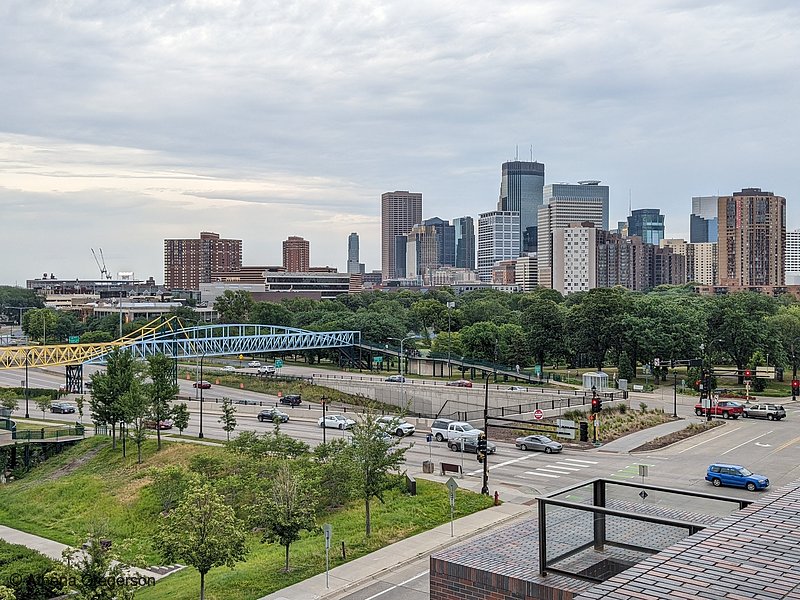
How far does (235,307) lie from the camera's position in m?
161

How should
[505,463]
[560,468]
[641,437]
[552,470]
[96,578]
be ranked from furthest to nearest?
[641,437] → [505,463] → [560,468] → [552,470] → [96,578]

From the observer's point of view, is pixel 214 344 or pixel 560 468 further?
pixel 214 344

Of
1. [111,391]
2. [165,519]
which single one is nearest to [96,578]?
[165,519]

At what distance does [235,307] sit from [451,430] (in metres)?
112

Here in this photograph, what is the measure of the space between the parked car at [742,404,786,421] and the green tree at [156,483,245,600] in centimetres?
5041

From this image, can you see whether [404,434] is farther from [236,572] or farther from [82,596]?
[82,596]

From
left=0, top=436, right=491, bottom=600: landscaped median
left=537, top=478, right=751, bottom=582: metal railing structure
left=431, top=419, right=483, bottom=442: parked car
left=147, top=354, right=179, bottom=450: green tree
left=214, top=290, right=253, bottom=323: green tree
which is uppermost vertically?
left=214, top=290, right=253, bottom=323: green tree

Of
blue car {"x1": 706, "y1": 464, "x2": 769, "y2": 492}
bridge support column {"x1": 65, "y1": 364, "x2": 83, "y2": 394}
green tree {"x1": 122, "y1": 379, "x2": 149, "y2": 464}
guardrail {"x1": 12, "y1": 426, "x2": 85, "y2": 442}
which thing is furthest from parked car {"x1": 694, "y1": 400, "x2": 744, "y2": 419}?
bridge support column {"x1": 65, "y1": 364, "x2": 83, "y2": 394}

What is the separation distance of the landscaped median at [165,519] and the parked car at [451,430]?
40.8ft

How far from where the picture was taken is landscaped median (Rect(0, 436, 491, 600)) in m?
29.5

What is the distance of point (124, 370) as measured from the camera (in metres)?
56.5

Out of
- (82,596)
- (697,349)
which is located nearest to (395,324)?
(697,349)

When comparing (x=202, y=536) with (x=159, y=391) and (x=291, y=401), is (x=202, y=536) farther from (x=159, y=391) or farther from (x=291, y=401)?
(x=291, y=401)

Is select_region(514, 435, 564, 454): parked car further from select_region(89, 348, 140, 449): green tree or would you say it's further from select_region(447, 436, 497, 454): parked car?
select_region(89, 348, 140, 449): green tree
